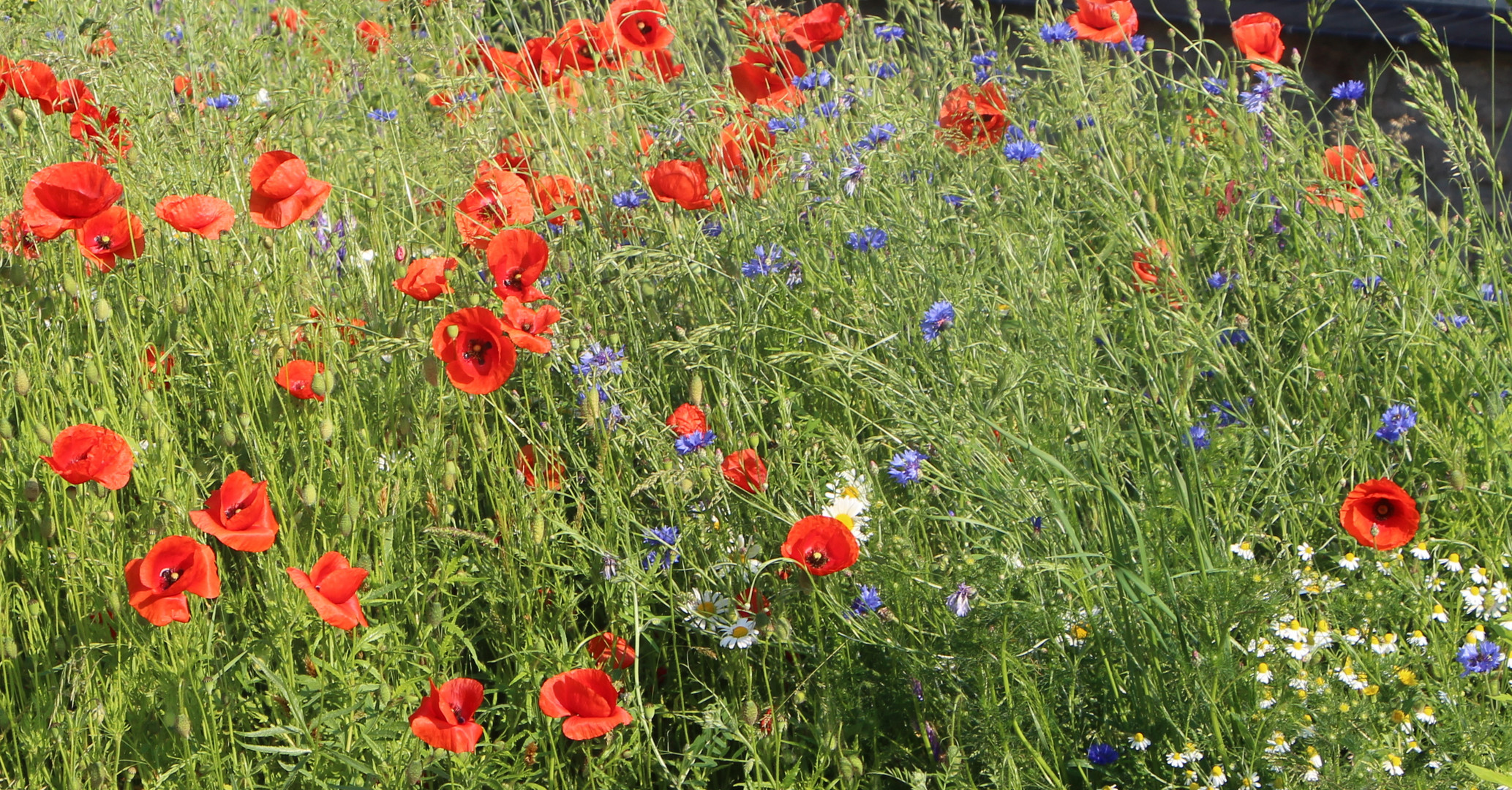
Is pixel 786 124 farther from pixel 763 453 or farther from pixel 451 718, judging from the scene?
pixel 451 718

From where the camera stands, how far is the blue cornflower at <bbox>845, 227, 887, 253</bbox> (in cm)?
202

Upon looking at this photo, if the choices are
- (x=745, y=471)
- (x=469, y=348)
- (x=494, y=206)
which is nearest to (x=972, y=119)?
(x=494, y=206)

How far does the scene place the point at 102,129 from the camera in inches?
88.0

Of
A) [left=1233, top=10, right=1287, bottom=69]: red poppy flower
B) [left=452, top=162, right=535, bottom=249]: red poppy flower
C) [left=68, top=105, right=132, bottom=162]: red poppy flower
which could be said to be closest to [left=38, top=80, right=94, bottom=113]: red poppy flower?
[left=68, top=105, right=132, bottom=162]: red poppy flower

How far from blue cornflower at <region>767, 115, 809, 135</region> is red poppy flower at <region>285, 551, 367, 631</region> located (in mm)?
1214

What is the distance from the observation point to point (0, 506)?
1932 mm

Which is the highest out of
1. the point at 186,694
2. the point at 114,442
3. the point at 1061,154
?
the point at 114,442

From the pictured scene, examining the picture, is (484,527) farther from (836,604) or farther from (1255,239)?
(1255,239)

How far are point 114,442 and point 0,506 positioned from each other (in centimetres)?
55

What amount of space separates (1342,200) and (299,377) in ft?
5.84

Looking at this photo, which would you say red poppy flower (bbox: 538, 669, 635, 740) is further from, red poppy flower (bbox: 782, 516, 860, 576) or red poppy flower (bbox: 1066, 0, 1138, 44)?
red poppy flower (bbox: 1066, 0, 1138, 44)

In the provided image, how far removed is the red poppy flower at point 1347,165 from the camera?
2305mm

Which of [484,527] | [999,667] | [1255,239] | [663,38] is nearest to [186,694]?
[484,527]

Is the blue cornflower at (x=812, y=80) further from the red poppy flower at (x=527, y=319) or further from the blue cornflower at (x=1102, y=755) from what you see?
the blue cornflower at (x=1102, y=755)
